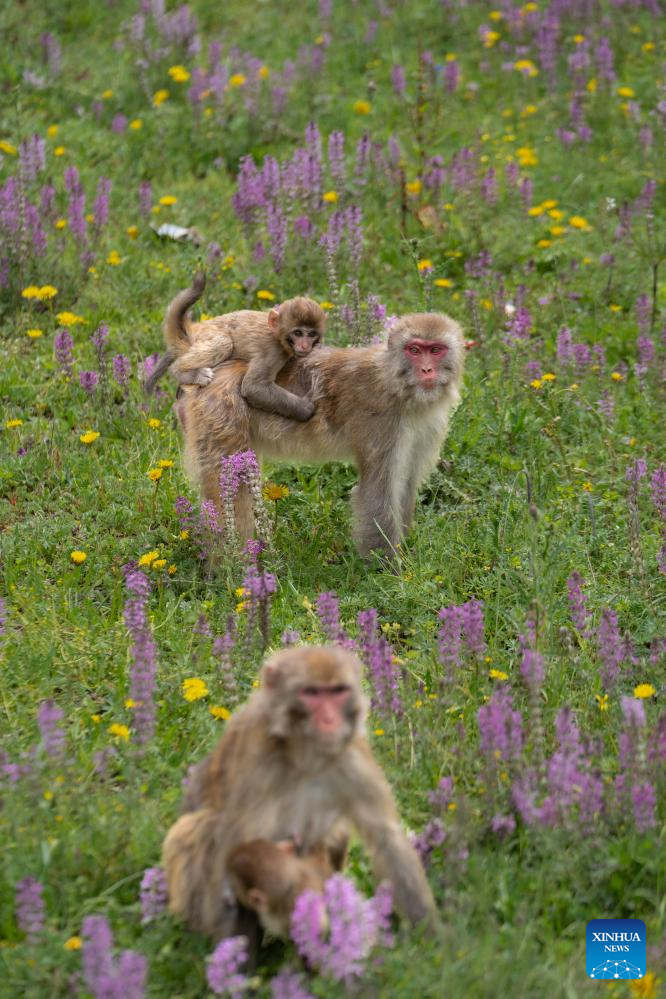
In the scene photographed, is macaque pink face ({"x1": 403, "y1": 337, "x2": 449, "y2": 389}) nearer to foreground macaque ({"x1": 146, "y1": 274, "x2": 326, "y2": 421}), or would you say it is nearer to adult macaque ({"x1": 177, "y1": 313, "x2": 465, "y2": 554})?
adult macaque ({"x1": 177, "y1": 313, "x2": 465, "y2": 554})

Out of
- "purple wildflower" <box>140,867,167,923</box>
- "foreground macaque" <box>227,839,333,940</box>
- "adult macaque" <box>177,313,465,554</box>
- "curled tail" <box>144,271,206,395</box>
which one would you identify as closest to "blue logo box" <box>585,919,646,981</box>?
"foreground macaque" <box>227,839,333,940</box>

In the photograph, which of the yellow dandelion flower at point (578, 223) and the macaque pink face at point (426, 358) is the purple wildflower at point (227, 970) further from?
the yellow dandelion flower at point (578, 223)

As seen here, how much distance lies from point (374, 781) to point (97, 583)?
3102 mm

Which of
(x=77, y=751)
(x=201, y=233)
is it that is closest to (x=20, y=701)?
(x=77, y=751)

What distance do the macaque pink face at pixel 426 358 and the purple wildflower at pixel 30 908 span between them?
3.93m

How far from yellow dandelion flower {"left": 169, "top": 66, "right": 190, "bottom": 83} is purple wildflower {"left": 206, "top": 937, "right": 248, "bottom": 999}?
397 inches

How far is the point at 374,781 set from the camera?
455cm

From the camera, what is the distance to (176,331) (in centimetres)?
810

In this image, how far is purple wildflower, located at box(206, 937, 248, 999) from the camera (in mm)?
4105

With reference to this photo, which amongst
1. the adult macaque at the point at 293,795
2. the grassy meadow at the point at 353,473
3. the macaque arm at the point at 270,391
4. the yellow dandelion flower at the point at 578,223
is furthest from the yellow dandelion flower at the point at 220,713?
the yellow dandelion flower at the point at 578,223

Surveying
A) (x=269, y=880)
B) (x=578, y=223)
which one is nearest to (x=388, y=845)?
(x=269, y=880)

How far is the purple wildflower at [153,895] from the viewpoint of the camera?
464 cm

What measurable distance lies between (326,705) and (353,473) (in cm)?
450

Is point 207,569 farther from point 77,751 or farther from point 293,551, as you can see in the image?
point 77,751
